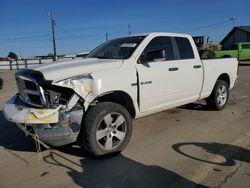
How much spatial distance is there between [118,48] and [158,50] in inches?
34.4

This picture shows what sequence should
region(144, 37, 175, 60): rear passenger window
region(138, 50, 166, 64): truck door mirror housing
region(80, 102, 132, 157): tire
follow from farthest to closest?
1. region(144, 37, 175, 60): rear passenger window
2. region(138, 50, 166, 64): truck door mirror housing
3. region(80, 102, 132, 157): tire

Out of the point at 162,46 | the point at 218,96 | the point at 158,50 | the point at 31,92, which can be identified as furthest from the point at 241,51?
the point at 31,92

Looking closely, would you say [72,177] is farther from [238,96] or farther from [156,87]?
[238,96]

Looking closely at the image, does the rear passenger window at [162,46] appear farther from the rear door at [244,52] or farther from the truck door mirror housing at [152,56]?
the rear door at [244,52]

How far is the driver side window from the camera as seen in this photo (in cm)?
483

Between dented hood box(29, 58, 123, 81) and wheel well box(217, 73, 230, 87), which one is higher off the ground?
dented hood box(29, 58, 123, 81)

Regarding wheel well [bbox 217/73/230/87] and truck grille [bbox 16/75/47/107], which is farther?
wheel well [bbox 217/73/230/87]

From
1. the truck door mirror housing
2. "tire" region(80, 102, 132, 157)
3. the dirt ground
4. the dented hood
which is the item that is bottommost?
the dirt ground

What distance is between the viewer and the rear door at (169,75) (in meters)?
4.82

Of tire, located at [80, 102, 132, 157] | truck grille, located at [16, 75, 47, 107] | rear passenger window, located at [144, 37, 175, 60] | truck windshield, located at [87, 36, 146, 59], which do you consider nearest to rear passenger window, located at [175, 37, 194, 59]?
rear passenger window, located at [144, 37, 175, 60]

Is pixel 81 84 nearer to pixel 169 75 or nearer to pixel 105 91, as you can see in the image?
pixel 105 91

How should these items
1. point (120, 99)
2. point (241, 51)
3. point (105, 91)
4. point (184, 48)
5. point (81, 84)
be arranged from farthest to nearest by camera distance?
point (241, 51) → point (184, 48) → point (120, 99) → point (105, 91) → point (81, 84)

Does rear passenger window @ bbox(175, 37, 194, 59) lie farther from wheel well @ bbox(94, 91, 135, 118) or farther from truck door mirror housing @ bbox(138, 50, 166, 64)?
wheel well @ bbox(94, 91, 135, 118)

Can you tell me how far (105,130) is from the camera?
4.14m
